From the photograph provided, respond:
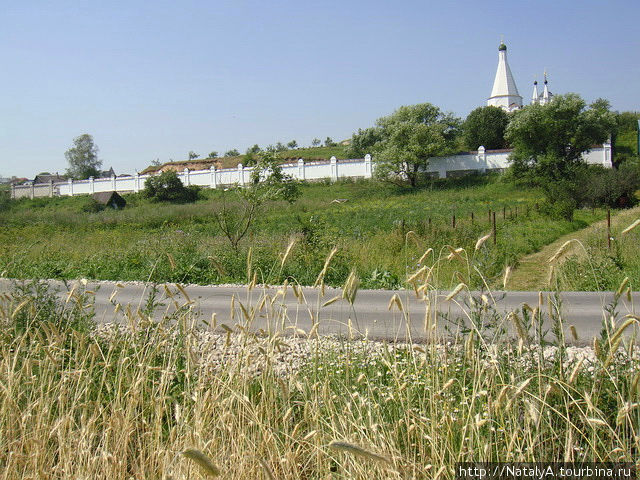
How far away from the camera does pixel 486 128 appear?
72.3 meters

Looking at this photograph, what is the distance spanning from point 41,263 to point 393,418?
1602 centimetres

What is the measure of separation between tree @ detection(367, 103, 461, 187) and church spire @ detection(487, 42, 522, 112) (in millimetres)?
24940

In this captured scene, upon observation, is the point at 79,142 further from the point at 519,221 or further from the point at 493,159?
the point at 519,221

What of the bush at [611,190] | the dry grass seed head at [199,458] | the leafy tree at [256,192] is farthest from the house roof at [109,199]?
the dry grass seed head at [199,458]

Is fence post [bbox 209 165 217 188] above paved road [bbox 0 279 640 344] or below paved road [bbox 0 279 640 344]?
above

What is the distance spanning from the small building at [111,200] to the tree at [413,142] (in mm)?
28075

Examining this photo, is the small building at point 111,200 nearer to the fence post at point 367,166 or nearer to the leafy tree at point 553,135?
the fence post at point 367,166

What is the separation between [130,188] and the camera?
251 feet

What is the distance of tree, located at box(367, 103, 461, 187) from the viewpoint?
6203cm

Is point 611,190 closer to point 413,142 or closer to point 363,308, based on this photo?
point 413,142

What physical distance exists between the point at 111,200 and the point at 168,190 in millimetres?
6167

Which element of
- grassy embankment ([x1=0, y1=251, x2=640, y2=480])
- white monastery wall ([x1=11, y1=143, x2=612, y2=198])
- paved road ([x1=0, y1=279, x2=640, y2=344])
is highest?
white monastery wall ([x1=11, y1=143, x2=612, y2=198])

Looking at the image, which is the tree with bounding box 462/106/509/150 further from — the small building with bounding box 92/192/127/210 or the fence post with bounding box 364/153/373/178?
the small building with bounding box 92/192/127/210

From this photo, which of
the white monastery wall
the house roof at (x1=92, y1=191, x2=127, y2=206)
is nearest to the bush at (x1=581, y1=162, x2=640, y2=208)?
the white monastery wall
